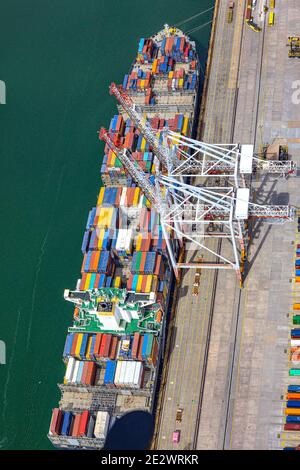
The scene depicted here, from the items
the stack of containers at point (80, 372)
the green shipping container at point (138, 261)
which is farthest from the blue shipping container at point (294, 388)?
the green shipping container at point (138, 261)

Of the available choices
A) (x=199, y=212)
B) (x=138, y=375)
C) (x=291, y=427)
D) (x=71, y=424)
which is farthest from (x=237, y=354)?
(x=71, y=424)

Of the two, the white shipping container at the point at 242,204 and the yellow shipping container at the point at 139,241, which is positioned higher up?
the white shipping container at the point at 242,204

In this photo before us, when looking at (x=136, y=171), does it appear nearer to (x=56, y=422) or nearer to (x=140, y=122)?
(x=140, y=122)

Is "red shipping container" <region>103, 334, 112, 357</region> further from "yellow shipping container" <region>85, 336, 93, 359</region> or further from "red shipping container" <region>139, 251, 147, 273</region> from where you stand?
"red shipping container" <region>139, 251, 147, 273</region>

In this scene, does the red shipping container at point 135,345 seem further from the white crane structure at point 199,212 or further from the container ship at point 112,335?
A: the white crane structure at point 199,212

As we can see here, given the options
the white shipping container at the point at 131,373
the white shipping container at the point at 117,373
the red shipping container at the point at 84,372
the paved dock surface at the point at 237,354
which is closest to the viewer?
the paved dock surface at the point at 237,354

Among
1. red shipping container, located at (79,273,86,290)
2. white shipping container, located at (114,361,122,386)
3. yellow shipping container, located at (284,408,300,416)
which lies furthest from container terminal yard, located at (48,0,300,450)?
red shipping container, located at (79,273,86,290)
